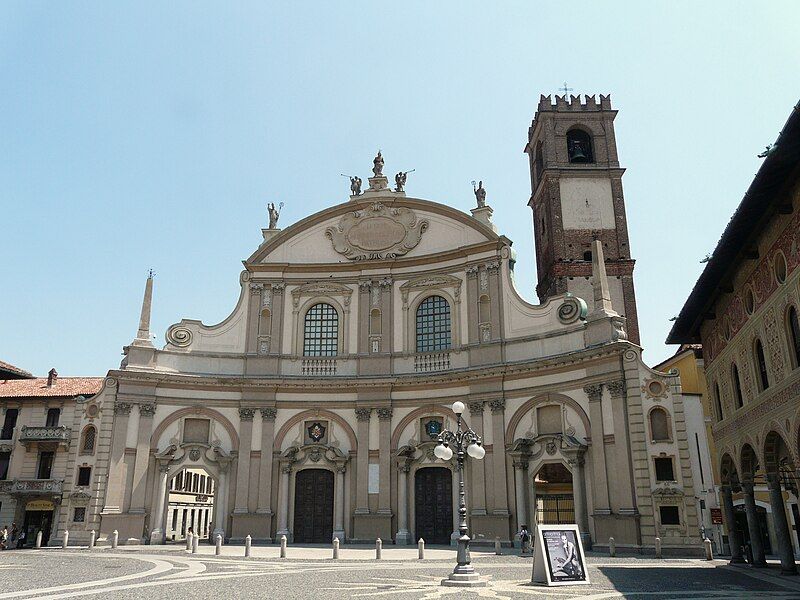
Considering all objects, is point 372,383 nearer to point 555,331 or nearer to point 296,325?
point 296,325

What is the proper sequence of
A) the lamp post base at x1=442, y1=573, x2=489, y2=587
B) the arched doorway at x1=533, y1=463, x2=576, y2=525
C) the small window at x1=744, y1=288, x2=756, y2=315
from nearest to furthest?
the lamp post base at x1=442, y1=573, x2=489, y2=587
the small window at x1=744, y1=288, x2=756, y2=315
the arched doorway at x1=533, y1=463, x2=576, y2=525

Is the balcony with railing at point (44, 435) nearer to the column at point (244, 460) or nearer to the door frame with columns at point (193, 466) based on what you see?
the door frame with columns at point (193, 466)

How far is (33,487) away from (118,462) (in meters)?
8.47

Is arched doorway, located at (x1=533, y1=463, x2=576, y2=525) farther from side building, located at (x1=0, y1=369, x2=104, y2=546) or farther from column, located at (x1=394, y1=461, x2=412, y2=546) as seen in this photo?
side building, located at (x1=0, y1=369, x2=104, y2=546)

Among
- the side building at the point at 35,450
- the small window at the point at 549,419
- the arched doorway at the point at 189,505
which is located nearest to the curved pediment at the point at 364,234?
the small window at the point at 549,419

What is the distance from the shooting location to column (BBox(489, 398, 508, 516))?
27656mm

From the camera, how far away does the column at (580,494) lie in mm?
25938

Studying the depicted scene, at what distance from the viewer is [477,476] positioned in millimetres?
28531

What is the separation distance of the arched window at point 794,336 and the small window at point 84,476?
25.8 metres

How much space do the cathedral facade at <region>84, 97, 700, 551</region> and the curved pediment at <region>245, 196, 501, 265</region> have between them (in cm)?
10

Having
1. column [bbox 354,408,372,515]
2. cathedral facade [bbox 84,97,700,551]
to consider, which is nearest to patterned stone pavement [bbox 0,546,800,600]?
cathedral facade [bbox 84,97,700,551]

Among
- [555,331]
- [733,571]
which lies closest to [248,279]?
[555,331]

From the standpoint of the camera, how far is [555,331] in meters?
28.8

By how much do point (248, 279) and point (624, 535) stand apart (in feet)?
63.9
